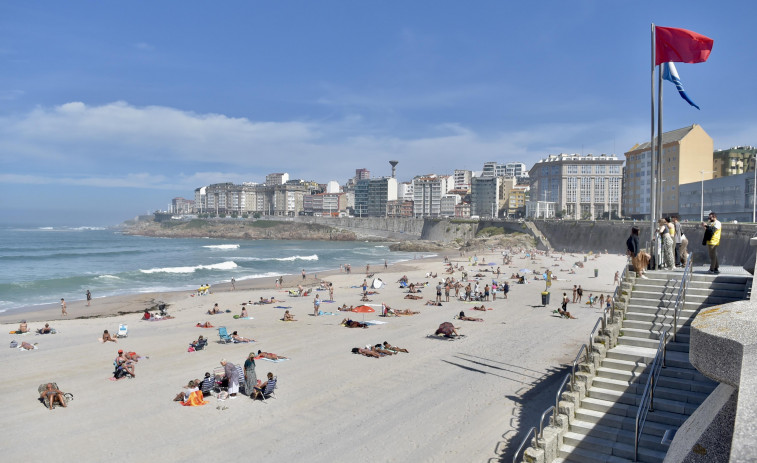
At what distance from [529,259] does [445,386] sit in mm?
49619

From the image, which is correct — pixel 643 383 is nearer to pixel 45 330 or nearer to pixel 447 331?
pixel 447 331

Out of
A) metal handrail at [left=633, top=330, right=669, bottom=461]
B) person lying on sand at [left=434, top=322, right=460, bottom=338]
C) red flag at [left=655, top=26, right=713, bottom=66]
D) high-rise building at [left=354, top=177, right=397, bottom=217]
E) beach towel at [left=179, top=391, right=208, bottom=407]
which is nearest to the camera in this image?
metal handrail at [left=633, top=330, right=669, bottom=461]

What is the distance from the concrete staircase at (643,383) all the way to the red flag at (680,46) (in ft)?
17.8

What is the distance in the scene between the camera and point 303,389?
543 inches

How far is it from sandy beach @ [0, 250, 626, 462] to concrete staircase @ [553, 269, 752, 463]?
2.34 m

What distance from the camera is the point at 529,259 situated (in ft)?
200

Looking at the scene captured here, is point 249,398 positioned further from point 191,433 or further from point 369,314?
point 369,314

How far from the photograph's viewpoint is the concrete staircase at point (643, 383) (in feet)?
25.1

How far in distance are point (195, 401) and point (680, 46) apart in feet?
48.0

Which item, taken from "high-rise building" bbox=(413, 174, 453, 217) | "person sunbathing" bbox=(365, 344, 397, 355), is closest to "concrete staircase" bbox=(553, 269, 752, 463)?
"person sunbathing" bbox=(365, 344, 397, 355)

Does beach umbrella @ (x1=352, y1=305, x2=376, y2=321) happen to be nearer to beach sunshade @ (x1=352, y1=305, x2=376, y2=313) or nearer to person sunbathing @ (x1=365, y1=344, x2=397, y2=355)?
beach sunshade @ (x1=352, y1=305, x2=376, y2=313)

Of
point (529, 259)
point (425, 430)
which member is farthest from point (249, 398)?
point (529, 259)

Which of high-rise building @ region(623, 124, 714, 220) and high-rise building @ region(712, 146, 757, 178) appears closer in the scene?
high-rise building @ region(623, 124, 714, 220)

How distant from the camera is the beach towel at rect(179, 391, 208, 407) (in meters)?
12.8
